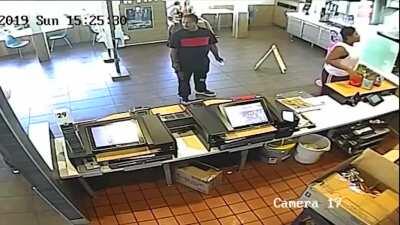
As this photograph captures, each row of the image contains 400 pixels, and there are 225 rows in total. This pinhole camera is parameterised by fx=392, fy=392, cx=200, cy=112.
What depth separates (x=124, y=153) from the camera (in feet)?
8.47

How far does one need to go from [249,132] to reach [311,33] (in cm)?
373

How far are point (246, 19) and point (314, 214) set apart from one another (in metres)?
4.36

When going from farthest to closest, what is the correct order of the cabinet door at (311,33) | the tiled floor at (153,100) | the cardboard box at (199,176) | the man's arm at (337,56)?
the cabinet door at (311,33)
the man's arm at (337,56)
the cardboard box at (199,176)
the tiled floor at (153,100)

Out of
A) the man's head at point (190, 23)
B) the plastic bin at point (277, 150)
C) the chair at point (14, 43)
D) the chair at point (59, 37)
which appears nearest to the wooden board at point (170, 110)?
the plastic bin at point (277, 150)

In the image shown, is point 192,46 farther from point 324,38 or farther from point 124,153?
point 324,38

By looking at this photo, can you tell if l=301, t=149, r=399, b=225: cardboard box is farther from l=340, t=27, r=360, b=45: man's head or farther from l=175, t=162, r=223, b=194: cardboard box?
l=175, t=162, r=223, b=194: cardboard box

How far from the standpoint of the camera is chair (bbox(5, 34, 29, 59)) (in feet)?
16.1

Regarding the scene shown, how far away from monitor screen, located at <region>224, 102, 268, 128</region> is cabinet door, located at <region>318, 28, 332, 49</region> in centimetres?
318

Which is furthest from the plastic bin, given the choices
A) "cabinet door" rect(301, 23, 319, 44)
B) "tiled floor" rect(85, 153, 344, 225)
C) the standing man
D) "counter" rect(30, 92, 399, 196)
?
"cabinet door" rect(301, 23, 319, 44)

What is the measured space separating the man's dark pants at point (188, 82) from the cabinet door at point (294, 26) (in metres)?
2.23

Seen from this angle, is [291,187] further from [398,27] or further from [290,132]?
[398,27]

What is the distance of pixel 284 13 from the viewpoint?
5.93 meters

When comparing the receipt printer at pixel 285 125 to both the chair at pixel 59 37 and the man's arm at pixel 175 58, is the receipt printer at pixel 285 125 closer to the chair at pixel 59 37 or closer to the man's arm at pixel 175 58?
the man's arm at pixel 175 58

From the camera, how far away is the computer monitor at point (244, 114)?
2.82 meters
